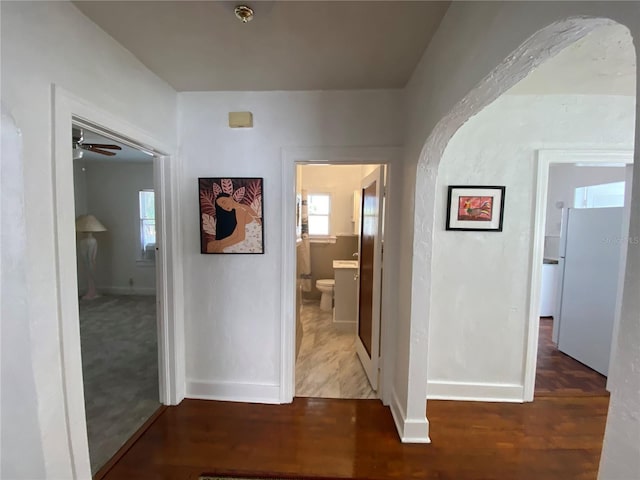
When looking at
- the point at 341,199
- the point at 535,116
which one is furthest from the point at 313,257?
the point at 535,116

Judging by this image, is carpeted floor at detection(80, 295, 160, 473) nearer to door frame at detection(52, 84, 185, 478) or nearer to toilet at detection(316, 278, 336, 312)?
door frame at detection(52, 84, 185, 478)

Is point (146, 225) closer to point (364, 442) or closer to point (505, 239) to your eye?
point (364, 442)

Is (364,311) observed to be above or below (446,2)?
below

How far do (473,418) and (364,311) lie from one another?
1.16 meters

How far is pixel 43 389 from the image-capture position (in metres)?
1.18

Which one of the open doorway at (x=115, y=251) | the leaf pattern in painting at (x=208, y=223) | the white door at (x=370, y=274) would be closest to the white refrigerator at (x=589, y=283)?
the white door at (x=370, y=274)

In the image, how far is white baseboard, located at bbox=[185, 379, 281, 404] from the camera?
2.27 meters

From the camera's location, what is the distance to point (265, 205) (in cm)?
219

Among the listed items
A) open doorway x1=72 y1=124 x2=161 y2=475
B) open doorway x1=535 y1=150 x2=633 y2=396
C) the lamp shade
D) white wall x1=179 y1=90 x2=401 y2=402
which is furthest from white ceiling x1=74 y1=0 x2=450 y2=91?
the lamp shade

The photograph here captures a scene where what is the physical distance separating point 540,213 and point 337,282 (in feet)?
7.66

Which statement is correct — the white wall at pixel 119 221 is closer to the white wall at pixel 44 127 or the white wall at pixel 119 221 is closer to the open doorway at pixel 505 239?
the white wall at pixel 44 127

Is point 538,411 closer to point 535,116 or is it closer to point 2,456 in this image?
point 535,116

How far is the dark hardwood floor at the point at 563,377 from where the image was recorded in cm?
244

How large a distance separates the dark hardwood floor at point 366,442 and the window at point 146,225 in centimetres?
372
